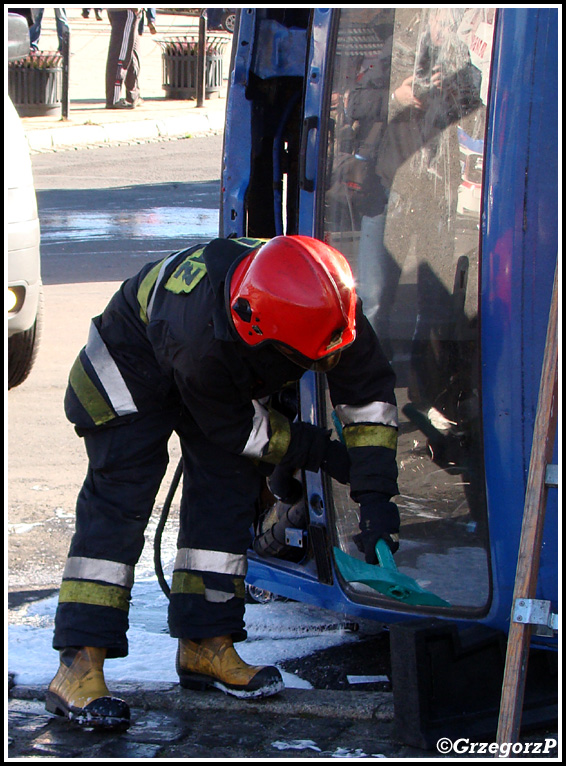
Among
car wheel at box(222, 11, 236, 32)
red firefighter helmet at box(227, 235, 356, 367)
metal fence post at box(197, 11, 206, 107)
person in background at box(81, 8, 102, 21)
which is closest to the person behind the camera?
red firefighter helmet at box(227, 235, 356, 367)

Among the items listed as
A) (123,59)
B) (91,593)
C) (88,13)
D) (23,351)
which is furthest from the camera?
(88,13)

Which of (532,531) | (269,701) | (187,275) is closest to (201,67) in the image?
(187,275)

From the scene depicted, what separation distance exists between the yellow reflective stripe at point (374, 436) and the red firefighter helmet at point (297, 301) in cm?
31

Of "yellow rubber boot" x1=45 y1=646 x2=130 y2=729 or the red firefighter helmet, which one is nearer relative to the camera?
the red firefighter helmet

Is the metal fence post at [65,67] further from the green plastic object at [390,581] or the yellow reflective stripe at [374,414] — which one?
the green plastic object at [390,581]

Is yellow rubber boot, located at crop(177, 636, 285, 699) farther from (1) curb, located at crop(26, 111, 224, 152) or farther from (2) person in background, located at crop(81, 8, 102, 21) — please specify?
(2) person in background, located at crop(81, 8, 102, 21)

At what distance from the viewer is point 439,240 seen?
3.01 metres

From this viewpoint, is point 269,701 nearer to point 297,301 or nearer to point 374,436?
point 374,436

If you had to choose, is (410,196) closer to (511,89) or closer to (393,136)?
(393,136)

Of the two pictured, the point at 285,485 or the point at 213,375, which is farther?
the point at 285,485

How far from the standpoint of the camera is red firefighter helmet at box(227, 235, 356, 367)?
2.71 m

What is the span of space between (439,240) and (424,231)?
0.06 m

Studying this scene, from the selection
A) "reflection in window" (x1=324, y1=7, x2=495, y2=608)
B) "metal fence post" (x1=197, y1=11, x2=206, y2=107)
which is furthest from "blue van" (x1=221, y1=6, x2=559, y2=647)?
"metal fence post" (x1=197, y1=11, x2=206, y2=107)

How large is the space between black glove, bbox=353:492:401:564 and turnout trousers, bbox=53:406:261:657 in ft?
1.44
